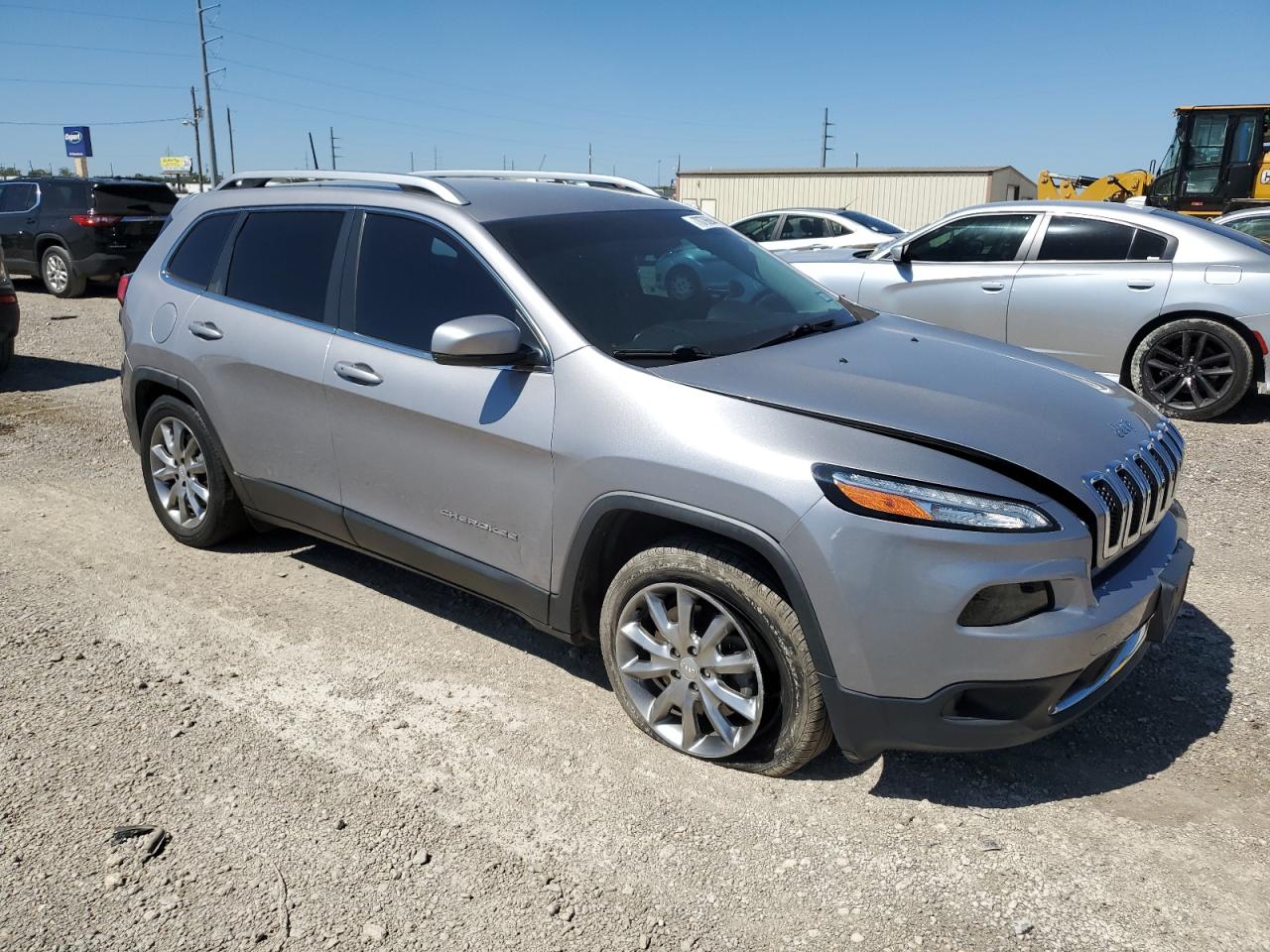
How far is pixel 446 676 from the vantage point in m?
3.76

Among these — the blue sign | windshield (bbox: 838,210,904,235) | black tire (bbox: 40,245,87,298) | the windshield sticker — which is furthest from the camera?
the blue sign

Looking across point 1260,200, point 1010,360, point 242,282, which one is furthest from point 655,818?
point 1260,200

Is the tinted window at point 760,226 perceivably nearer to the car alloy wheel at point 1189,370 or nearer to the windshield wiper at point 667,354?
the car alloy wheel at point 1189,370

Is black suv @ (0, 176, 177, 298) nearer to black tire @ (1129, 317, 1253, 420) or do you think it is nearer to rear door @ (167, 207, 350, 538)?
rear door @ (167, 207, 350, 538)

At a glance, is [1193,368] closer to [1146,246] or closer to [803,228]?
[1146,246]

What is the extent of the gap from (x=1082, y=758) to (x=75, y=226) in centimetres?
1575

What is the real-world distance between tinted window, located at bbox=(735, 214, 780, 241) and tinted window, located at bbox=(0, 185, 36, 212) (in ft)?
35.2

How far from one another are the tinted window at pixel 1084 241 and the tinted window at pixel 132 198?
503 inches

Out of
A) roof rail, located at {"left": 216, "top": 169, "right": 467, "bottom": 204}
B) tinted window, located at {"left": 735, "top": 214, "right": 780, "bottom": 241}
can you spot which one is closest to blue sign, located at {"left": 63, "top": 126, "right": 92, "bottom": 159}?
tinted window, located at {"left": 735, "top": 214, "right": 780, "bottom": 241}

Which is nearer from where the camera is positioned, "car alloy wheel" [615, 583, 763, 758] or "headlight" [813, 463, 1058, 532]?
"headlight" [813, 463, 1058, 532]

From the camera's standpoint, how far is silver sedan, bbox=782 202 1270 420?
7215 mm

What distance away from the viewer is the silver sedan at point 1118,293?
7215 millimetres

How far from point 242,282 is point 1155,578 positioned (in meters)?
3.77

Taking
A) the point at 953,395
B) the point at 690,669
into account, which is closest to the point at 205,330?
the point at 690,669
